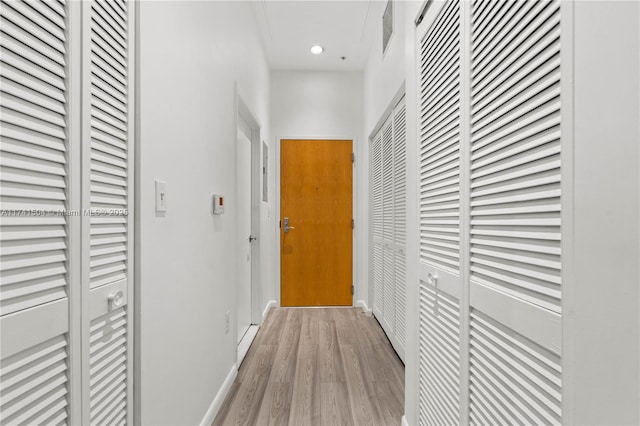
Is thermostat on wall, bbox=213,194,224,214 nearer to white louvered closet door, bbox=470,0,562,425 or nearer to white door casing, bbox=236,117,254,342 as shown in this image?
white door casing, bbox=236,117,254,342

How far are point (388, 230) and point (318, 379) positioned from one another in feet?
4.48

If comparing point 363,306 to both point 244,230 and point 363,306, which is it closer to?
point 363,306

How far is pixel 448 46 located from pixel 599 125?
769 mm

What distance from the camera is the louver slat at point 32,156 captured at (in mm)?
650

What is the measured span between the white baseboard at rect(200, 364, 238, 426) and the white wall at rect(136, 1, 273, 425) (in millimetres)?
35

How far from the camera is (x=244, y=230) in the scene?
119 inches

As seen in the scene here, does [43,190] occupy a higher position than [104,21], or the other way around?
[104,21]

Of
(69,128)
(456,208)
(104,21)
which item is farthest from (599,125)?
(104,21)

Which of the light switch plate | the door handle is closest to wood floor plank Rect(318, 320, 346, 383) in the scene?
the door handle

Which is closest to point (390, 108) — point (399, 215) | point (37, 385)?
point (399, 215)

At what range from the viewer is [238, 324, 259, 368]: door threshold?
265cm

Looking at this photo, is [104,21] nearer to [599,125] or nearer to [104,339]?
[104,339]

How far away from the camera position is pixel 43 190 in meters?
0.73

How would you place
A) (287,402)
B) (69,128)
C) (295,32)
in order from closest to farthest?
(69,128) → (287,402) → (295,32)
